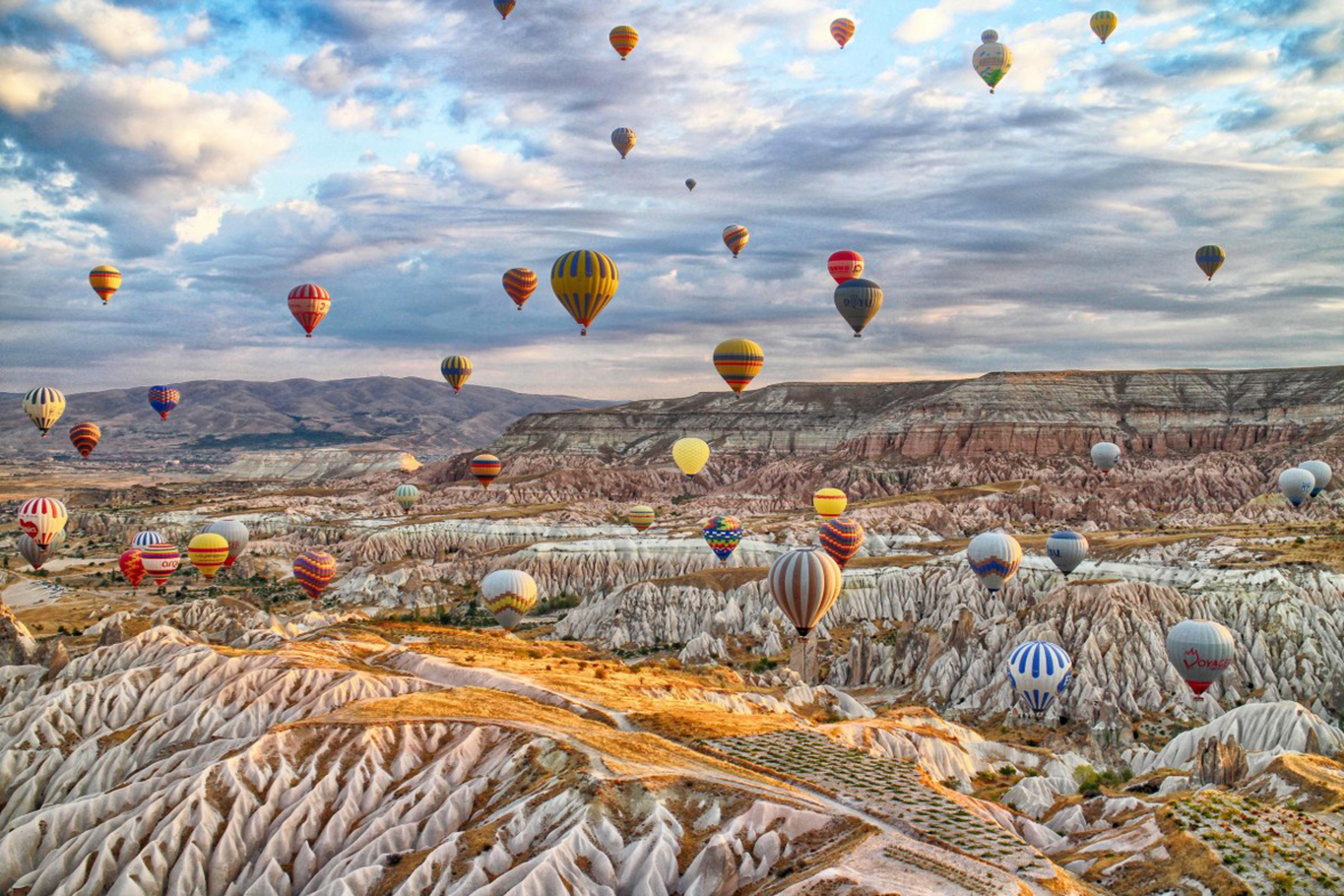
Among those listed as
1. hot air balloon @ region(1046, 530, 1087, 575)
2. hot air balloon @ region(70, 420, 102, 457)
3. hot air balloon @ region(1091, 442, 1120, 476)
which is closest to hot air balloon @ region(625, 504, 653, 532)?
hot air balloon @ region(1046, 530, 1087, 575)

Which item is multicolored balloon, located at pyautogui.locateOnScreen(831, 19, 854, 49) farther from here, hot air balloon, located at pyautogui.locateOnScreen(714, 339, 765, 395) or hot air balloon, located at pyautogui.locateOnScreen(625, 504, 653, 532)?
hot air balloon, located at pyautogui.locateOnScreen(625, 504, 653, 532)

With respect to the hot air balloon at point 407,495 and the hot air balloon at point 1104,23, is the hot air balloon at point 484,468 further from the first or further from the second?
the hot air balloon at point 1104,23

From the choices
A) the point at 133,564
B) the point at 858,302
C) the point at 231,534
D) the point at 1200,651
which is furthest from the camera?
the point at 231,534

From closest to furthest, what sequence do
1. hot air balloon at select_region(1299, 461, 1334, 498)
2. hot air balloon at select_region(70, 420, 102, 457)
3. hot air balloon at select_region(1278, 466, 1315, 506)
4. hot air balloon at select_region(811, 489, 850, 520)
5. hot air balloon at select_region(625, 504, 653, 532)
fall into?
hot air balloon at select_region(1278, 466, 1315, 506) < hot air balloon at select_region(70, 420, 102, 457) < hot air balloon at select_region(811, 489, 850, 520) < hot air balloon at select_region(1299, 461, 1334, 498) < hot air balloon at select_region(625, 504, 653, 532)

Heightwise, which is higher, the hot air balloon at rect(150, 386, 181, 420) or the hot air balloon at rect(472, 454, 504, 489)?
the hot air balloon at rect(150, 386, 181, 420)

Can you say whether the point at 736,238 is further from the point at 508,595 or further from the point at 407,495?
the point at 407,495

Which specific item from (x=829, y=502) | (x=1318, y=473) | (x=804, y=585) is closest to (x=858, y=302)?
(x=804, y=585)
